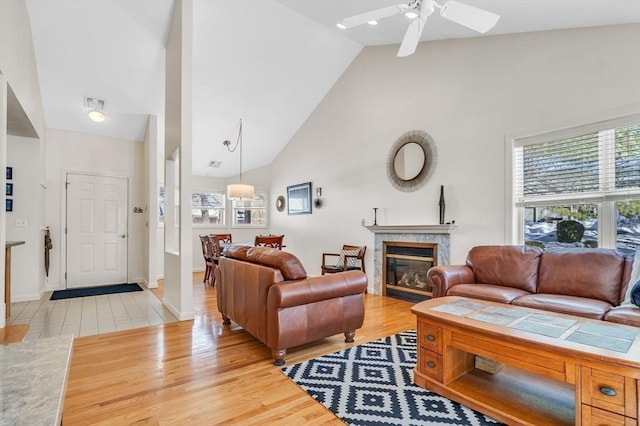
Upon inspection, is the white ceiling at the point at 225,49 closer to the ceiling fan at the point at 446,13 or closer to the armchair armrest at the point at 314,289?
the ceiling fan at the point at 446,13

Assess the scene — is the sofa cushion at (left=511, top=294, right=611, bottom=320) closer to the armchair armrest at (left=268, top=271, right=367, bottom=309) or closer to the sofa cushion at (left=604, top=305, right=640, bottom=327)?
the sofa cushion at (left=604, top=305, right=640, bottom=327)

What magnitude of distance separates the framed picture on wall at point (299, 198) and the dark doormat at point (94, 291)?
3314 millimetres

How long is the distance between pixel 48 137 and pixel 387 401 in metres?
6.60

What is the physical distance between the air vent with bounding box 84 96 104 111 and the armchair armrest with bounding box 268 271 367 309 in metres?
4.59

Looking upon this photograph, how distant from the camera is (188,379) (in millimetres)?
2336

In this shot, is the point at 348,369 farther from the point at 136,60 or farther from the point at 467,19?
the point at 136,60

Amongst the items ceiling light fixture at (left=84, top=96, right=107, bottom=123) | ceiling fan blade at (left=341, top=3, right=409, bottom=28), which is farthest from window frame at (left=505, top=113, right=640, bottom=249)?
ceiling light fixture at (left=84, top=96, right=107, bottom=123)

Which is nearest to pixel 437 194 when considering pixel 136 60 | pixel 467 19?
pixel 467 19

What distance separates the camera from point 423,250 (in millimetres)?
4605

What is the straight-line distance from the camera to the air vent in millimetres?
4982

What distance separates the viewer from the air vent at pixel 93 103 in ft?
16.3

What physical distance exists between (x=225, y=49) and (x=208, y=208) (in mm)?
4141

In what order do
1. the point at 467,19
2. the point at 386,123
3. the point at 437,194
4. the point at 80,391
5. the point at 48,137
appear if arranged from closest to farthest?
1. the point at 80,391
2. the point at 467,19
3. the point at 437,194
4. the point at 386,123
5. the point at 48,137

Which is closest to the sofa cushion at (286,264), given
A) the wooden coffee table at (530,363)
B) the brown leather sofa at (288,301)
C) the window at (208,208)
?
the brown leather sofa at (288,301)
